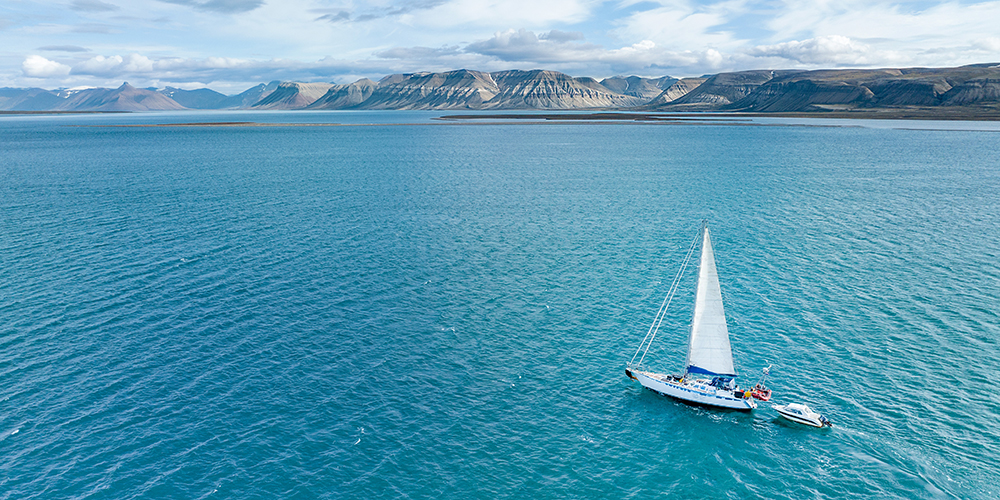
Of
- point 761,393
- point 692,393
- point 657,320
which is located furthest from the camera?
point 657,320

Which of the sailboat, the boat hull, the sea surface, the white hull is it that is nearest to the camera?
the sea surface

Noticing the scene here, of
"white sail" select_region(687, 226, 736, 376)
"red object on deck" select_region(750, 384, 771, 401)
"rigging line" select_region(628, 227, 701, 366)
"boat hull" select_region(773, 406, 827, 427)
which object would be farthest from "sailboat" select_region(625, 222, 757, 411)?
"rigging line" select_region(628, 227, 701, 366)

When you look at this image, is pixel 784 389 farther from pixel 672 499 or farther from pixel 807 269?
pixel 807 269

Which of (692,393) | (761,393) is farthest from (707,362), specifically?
(761,393)

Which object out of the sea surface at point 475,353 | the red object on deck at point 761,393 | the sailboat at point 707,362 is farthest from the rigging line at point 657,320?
the red object on deck at point 761,393

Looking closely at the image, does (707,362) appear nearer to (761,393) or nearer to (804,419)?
(761,393)

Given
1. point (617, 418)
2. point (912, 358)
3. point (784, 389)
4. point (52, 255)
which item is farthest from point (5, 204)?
point (912, 358)

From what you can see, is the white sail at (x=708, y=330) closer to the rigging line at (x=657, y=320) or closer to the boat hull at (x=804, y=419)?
the boat hull at (x=804, y=419)

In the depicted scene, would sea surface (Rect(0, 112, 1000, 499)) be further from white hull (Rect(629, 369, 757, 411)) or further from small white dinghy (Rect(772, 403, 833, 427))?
white hull (Rect(629, 369, 757, 411))
